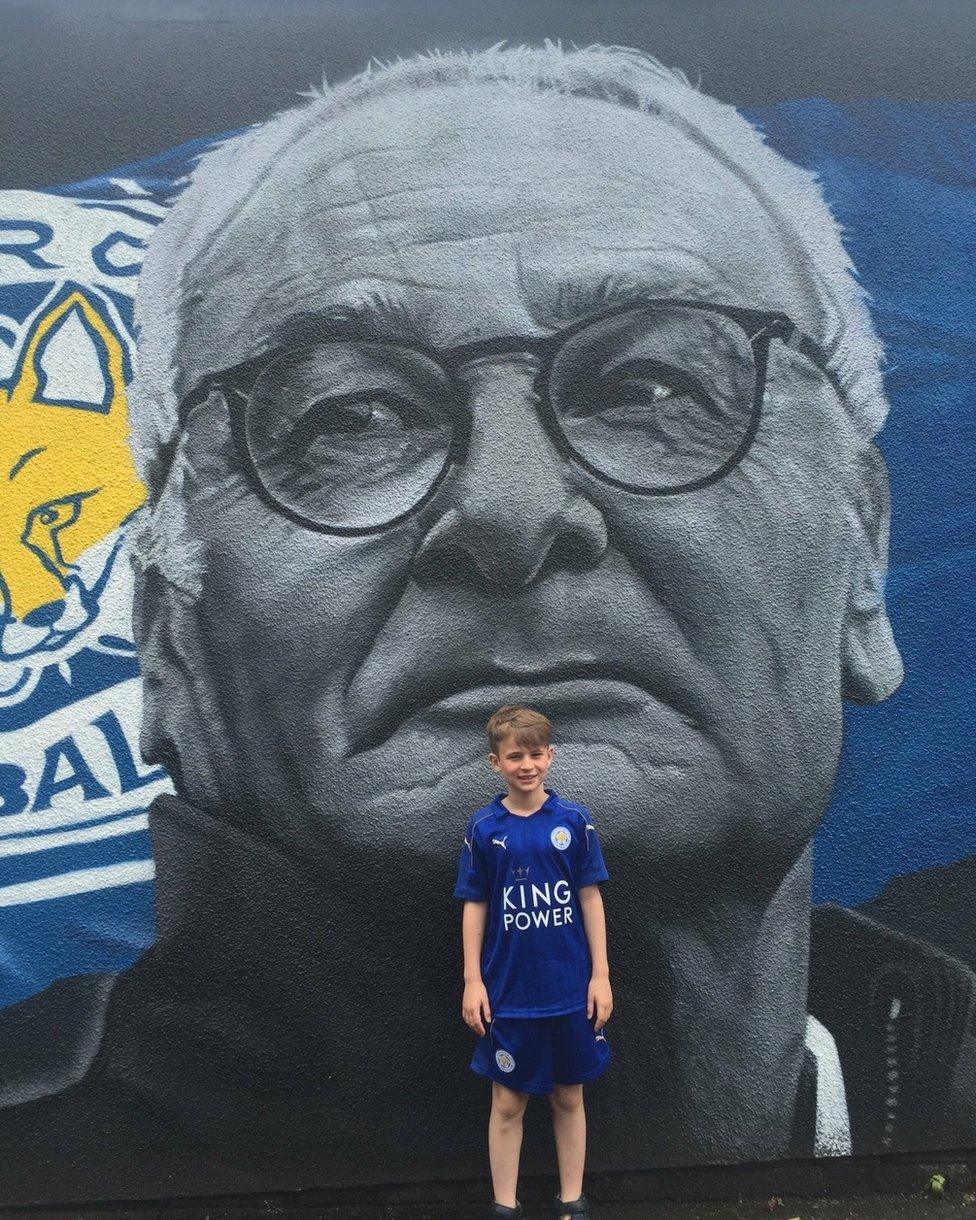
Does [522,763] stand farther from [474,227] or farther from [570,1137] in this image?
[474,227]

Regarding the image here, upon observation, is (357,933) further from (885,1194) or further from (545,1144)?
(885,1194)

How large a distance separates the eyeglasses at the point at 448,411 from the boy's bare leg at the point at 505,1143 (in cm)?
151

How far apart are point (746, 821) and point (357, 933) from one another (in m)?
1.14

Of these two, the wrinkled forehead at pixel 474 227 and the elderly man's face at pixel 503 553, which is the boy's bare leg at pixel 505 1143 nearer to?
the elderly man's face at pixel 503 553

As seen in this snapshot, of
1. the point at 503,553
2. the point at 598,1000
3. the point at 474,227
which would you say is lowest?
the point at 598,1000

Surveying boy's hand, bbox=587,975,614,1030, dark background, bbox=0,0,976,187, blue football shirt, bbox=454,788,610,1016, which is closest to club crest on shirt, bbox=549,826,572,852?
blue football shirt, bbox=454,788,610,1016

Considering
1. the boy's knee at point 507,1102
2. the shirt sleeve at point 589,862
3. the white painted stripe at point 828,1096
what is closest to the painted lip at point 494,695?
the shirt sleeve at point 589,862

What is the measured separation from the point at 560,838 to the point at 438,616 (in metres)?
0.73

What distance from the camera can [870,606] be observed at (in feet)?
9.69

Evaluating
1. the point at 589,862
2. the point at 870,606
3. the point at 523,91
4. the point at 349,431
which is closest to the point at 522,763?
the point at 589,862

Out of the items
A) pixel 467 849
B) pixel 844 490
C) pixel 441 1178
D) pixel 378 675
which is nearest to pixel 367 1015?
pixel 441 1178

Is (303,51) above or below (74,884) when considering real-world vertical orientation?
above

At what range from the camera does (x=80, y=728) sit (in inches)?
114

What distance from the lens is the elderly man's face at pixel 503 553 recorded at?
9.33 feet
